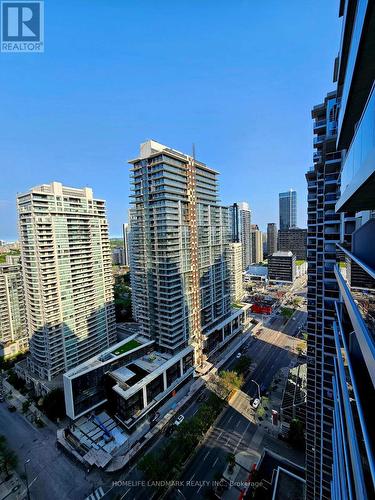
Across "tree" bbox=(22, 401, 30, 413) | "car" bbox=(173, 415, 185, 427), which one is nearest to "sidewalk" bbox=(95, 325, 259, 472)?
"car" bbox=(173, 415, 185, 427)

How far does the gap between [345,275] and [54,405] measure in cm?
5246

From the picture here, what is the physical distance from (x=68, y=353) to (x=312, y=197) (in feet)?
183

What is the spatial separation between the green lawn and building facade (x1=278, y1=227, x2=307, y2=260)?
13278cm

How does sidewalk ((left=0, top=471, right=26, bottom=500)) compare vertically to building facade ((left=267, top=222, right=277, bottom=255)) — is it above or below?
below

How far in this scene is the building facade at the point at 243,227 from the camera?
14438 cm

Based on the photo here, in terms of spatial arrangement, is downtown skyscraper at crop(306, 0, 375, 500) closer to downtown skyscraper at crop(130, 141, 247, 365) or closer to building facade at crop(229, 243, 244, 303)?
downtown skyscraper at crop(130, 141, 247, 365)

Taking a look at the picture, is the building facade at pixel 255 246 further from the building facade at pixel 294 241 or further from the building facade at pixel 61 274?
the building facade at pixel 61 274

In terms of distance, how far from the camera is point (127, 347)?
157 ft

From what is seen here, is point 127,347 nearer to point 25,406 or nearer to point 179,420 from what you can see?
point 179,420

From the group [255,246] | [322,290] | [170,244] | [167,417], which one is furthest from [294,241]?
[322,290]

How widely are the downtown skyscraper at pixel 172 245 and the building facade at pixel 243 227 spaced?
8915cm

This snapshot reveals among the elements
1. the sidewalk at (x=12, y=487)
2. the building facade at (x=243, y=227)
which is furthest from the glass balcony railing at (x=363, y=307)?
the building facade at (x=243, y=227)

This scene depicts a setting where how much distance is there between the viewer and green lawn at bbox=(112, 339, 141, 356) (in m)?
45.6

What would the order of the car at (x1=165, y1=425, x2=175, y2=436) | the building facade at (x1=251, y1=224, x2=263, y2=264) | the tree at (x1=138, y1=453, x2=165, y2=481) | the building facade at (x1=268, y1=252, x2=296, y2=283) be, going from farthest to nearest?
the building facade at (x1=251, y1=224, x2=263, y2=264), the building facade at (x1=268, y1=252, x2=296, y2=283), the car at (x1=165, y1=425, x2=175, y2=436), the tree at (x1=138, y1=453, x2=165, y2=481)
